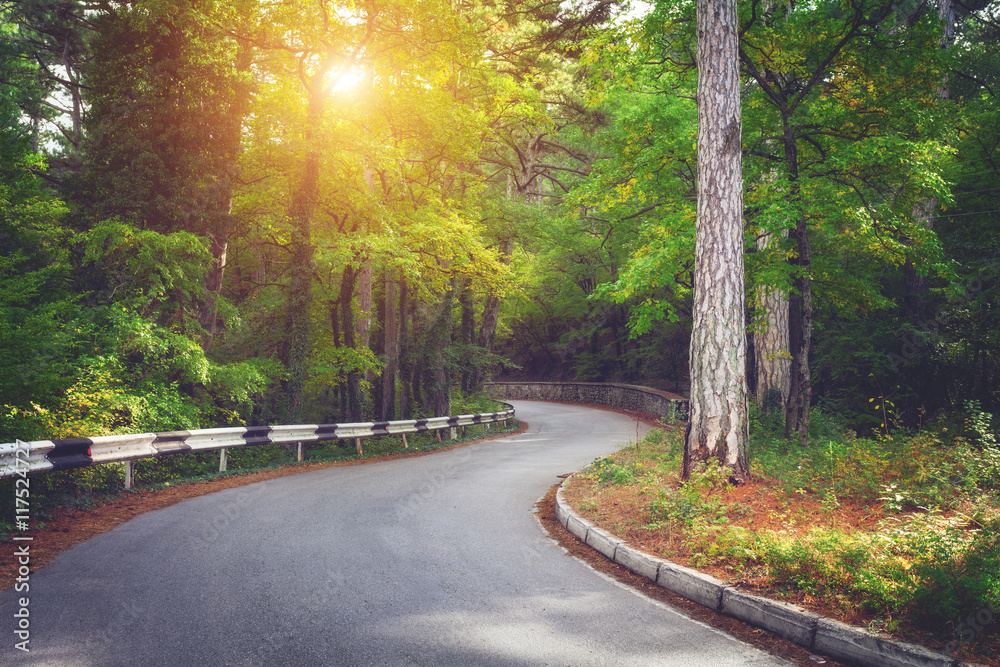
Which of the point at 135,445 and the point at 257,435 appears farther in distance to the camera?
the point at 257,435

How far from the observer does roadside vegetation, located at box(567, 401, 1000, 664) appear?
3633 millimetres

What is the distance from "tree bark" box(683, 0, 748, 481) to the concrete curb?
2.43 metres

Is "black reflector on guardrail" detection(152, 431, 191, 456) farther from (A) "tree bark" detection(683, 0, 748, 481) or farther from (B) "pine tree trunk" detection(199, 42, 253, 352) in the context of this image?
(A) "tree bark" detection(683, 0, 748, 481)

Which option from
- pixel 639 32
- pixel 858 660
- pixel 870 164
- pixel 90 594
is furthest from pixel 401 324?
pixel 858 660

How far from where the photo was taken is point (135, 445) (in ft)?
27.1

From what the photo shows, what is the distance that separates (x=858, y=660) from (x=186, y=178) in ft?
44.3

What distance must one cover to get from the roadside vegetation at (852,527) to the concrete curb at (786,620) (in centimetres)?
15

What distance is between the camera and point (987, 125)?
1619cm

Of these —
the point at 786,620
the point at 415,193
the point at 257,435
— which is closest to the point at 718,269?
the point at 786,620

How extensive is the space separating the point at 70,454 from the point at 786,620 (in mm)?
8038

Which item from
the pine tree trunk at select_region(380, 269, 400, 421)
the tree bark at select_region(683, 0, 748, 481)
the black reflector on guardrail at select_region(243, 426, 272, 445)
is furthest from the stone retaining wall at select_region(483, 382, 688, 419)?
the black reflector on guardrail at select_region(243, 426, 272, 445)

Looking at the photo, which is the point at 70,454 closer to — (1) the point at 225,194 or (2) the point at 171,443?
(2) the point at 171,443

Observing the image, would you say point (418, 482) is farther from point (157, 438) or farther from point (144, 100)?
point (144, 100)

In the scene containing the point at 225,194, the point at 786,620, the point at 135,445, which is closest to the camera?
the point at 786,620
